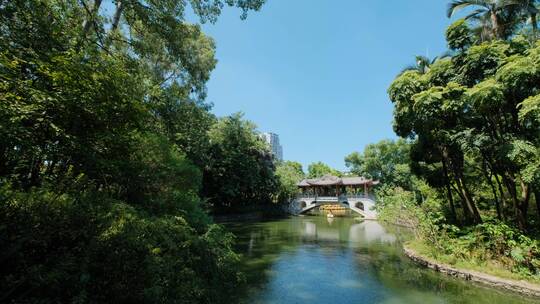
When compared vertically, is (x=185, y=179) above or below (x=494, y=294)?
above

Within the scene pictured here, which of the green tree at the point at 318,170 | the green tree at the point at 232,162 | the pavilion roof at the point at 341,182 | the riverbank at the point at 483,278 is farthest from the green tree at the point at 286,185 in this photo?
the riverbank at the point at 483,278

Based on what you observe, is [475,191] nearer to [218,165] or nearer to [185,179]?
[185,179]

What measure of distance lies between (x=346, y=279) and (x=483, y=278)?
143 inches

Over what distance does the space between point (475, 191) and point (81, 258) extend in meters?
14.3

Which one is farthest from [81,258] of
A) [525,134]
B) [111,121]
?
[525,134]

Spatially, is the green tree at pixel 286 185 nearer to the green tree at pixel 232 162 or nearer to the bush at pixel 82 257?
the green tree at pixel 232 162

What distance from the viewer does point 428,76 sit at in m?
9.49

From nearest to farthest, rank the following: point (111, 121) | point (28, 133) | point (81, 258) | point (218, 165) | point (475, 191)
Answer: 1. point (81, 258)
2. point (28, 133)
3. point (111, 121)
4. point (475, 191)
5. point (218, 165)

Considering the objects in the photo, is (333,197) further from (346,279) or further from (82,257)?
(82,257)

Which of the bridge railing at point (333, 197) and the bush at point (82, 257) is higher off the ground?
the bridge railing at point (333, 197)

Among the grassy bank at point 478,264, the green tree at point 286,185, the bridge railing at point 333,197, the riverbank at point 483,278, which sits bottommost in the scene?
the riverbank at point 483,278

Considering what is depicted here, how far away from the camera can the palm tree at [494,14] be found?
8.76 meters

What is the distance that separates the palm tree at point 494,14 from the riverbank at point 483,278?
7.34m

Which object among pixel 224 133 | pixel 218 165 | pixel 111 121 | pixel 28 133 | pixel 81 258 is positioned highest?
pixel 224 133
